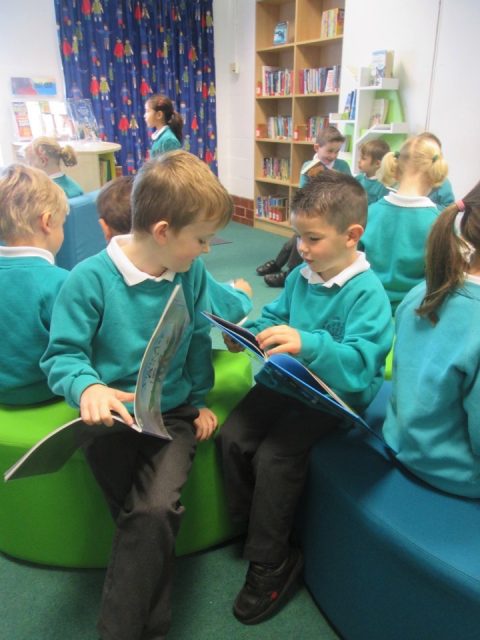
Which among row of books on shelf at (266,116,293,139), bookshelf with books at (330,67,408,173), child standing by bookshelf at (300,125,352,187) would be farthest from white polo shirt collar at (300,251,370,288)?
row of books on shelf at (266,116,293,139)

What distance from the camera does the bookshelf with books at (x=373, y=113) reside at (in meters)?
3.72

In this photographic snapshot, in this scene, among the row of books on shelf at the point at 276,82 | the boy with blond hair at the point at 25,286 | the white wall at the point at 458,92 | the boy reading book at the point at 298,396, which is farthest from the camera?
the row of books on shelf at the point at 276,82

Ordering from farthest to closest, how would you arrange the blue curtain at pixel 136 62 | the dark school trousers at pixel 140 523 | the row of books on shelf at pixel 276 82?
the row of books on shelf at pixel 276 82 → the blue curtain at pixel 136 62 → the dark school trousers at pixel 140 523

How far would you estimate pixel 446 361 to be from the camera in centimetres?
92

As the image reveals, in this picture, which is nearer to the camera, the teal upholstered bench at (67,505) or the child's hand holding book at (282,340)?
the child's hand holding book at (282,340)

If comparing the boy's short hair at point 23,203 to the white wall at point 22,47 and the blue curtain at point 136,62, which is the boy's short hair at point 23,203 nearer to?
the white wall at point 22,47

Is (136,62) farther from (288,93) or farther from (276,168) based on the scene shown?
(276,168)

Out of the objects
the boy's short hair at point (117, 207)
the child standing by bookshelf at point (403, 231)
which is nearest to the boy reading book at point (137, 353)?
the boy's short hair at point (117, 207)

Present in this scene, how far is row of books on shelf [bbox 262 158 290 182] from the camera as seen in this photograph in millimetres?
5273

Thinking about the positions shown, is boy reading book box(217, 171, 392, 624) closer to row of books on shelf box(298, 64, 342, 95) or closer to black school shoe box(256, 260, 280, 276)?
black school shoe box(256, 260, 280, 276)

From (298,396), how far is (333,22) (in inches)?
166

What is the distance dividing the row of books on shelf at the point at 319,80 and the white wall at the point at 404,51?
0.26m

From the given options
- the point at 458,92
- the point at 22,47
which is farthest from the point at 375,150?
the point at 22,47

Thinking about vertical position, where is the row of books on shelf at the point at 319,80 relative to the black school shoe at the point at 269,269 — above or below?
above
